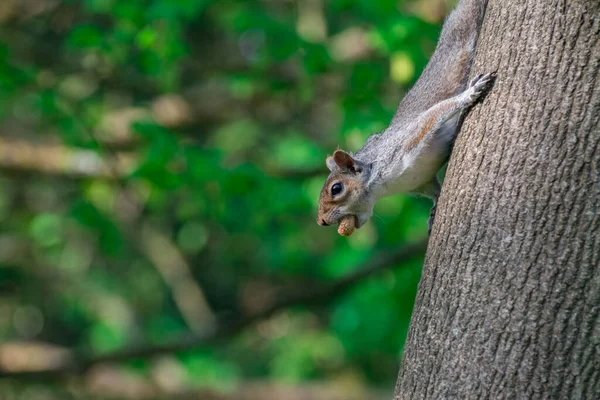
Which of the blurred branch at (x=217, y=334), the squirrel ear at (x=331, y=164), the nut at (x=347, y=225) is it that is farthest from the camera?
the blurred branch at (x=217, y=334)

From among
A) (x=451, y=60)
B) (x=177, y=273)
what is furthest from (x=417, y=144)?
(x=177, y=273)

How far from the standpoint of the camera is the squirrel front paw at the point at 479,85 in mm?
2135

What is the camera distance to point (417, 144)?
9.35 ft

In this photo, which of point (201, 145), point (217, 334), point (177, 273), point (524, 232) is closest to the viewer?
point (524, 232)

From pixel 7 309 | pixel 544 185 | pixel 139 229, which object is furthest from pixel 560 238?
pixel 7 309

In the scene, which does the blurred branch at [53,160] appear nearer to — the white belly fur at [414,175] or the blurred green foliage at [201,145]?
the blurred green foliage at [201,145]

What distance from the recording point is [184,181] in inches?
213

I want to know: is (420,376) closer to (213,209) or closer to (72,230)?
(213,209)

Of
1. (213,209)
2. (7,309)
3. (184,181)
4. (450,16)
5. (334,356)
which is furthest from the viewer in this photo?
(7,309)

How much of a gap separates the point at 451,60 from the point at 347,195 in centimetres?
76

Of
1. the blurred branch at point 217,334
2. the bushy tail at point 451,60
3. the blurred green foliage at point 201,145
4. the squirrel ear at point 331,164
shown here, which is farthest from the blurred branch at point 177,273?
the bushy tail at point 451,60

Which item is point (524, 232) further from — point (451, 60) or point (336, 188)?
point (336, 188)

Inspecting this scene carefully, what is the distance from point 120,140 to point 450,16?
4179 mm

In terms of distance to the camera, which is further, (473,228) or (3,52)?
(3,52)
